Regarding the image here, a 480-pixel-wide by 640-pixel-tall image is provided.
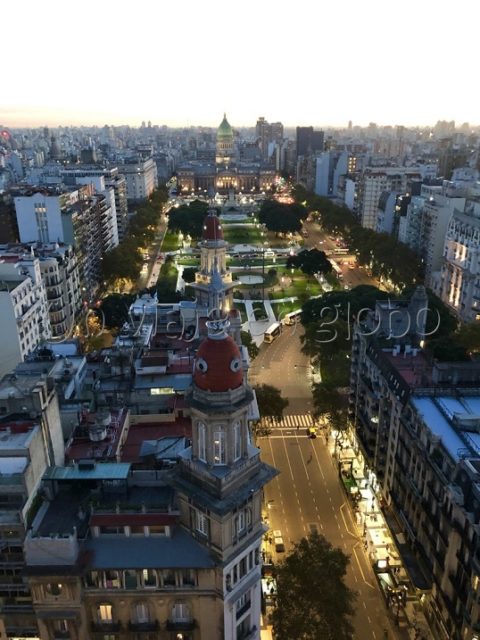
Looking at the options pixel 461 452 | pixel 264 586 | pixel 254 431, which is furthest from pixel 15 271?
pixel 461 452

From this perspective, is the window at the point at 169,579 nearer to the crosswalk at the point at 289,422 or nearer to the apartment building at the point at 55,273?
the crosswalk at the point at 289,422

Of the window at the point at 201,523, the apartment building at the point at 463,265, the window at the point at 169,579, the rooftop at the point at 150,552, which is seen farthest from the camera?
the apartment building at the point at 463,265

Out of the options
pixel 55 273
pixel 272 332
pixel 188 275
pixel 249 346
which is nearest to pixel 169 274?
pixel 188 275

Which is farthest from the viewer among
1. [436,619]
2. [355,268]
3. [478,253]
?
[355,268]

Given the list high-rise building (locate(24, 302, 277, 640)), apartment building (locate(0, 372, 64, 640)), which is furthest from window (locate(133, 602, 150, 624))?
apartment building (locate(0, 372, 64, 640))

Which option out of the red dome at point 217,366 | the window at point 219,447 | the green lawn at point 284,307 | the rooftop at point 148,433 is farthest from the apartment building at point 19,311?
the window at point 219,447

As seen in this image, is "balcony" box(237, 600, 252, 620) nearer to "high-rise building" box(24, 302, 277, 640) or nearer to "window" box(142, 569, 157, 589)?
"high-rise building" box(24, 302, 277, 640)

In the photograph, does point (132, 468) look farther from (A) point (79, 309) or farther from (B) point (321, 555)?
(A) point (79, 309)
